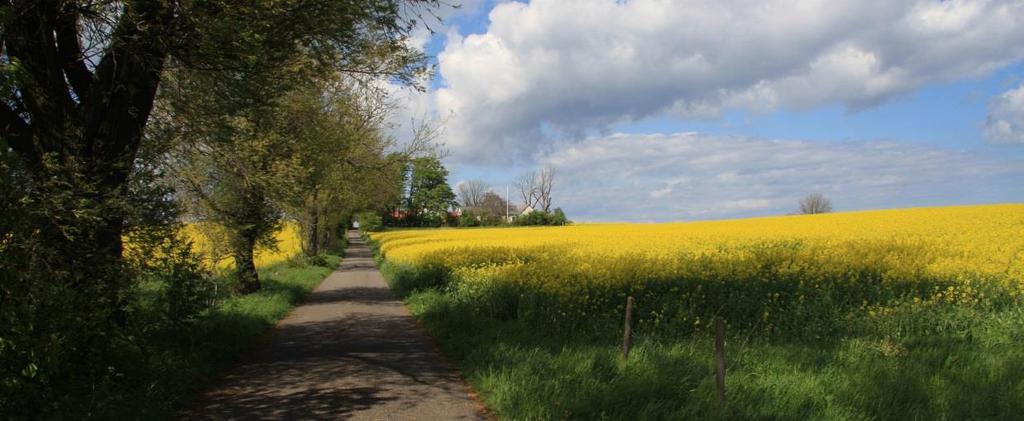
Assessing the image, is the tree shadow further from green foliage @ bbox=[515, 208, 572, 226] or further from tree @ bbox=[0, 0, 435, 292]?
green foliage @ bbox=[515, 208, 572, 226]

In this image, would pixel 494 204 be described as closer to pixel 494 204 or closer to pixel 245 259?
pixel 494 204

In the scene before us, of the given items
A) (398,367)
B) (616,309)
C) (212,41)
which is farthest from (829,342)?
(212,41)

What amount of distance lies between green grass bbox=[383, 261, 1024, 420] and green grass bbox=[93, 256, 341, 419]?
2.87 metres

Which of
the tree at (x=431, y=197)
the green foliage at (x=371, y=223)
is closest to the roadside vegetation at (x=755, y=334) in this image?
the green foliage at (x=371, y=223)

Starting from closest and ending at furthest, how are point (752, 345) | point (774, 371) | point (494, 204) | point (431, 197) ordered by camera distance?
1. point (774, 371)
2. point (752, 345)
3. point (431, 197)
4. point (494, 204)

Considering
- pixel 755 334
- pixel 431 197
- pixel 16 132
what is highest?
pixel 431 197

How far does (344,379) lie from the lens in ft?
23.5

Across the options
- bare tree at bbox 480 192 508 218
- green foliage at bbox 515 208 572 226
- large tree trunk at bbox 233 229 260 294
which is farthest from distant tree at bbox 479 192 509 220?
large tree trunk at bbox 233 229 260 294

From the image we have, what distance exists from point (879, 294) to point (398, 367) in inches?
303

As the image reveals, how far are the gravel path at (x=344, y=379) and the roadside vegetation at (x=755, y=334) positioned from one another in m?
0.41

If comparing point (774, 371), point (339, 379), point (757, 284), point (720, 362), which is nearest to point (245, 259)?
point (339, 379)

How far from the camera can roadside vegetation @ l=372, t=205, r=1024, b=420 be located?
18.7 ft

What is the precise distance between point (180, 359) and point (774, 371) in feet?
21.3

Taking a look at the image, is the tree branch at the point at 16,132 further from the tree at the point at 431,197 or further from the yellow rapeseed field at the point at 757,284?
the tree at the point at 431,197
